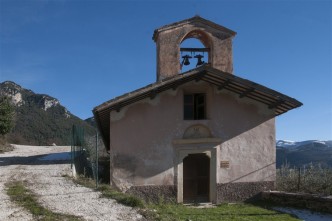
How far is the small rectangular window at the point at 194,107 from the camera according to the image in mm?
14180

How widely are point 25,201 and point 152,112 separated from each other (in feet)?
18.2

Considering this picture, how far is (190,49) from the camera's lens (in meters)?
14.4

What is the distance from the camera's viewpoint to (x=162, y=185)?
13070 mm

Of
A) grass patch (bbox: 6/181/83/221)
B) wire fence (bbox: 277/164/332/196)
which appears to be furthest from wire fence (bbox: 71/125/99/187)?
wire fence (bbox: 277/164/332/196)

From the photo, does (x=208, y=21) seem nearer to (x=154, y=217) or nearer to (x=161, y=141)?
(x=161, y=141)

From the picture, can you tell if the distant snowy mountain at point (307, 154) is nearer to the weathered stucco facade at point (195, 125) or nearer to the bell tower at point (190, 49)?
the weathered stucco facade at point (195, 125)

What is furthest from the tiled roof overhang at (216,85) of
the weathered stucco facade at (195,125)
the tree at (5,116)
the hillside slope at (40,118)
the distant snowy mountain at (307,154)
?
the hillside slope at (40,118)


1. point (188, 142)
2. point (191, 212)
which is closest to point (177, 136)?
point (188, 142)

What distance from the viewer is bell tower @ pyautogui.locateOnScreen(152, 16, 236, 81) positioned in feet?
45.3

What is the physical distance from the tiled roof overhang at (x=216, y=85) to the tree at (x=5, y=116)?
1696 centimetres

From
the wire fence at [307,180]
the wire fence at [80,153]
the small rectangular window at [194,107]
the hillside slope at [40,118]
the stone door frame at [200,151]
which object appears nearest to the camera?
the stone door frame at [200,151]

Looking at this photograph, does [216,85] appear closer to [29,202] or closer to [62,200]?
[62,200]

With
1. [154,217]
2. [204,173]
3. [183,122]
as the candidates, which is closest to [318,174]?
[204,173]

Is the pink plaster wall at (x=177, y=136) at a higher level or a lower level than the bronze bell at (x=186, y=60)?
lower
